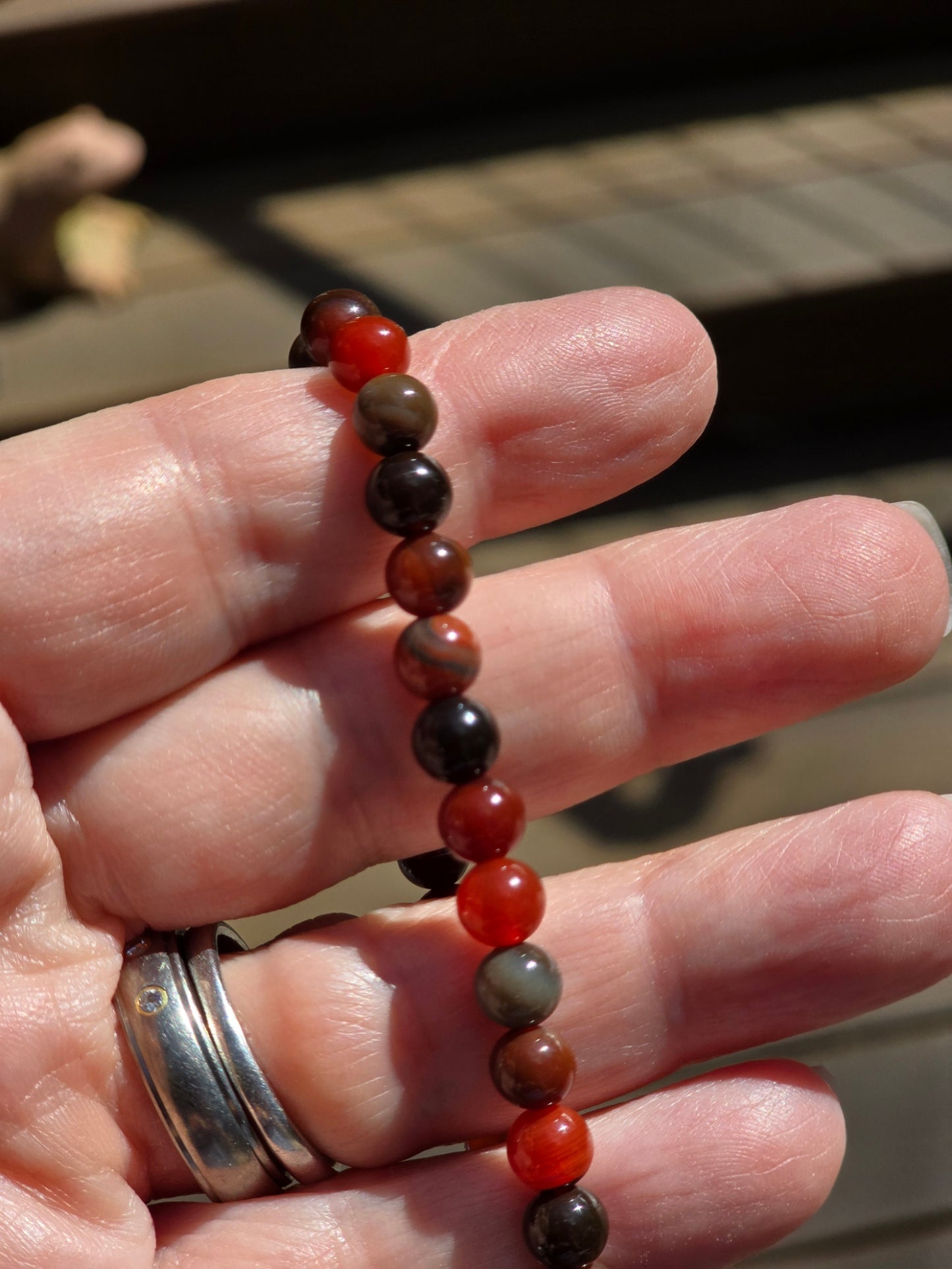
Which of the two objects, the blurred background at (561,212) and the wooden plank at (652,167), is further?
the wooden plank at (652,167)

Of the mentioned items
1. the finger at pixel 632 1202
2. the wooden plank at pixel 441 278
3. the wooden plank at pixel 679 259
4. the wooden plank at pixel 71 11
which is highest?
the wooden plank at pixel 71 11

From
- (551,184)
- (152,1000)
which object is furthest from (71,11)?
(152,1000)

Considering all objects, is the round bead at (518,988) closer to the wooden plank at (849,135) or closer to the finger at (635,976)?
the finger at (635,976)

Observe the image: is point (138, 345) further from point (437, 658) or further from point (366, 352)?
point (437, 658)

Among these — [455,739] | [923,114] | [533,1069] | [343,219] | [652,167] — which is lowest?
[533,1069]

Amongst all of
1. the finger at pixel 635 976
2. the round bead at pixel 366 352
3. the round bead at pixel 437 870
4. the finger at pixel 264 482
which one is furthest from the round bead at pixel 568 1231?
the round bead at pixel 366 352

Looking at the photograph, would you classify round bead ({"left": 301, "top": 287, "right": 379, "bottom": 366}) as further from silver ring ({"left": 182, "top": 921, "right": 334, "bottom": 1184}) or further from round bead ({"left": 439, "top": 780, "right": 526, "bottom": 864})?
silver ring ({"left": 182, "top": 921, "right": 334, "bottom": 1184})

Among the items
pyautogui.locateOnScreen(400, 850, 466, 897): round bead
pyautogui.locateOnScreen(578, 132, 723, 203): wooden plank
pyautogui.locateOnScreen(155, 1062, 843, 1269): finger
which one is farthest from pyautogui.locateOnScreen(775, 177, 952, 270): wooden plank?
pyautogui.locateOnScreen(155, 1062, 843, 1269): finger
